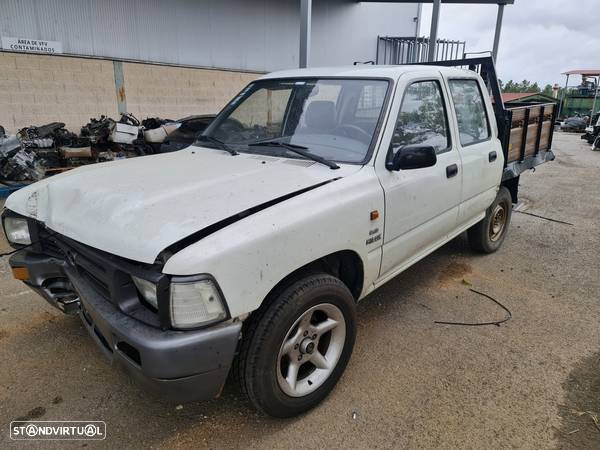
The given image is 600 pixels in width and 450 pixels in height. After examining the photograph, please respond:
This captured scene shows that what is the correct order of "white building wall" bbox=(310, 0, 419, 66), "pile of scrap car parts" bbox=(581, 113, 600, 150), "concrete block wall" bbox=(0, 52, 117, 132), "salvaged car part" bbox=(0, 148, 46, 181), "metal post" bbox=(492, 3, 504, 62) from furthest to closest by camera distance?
"pile of scrap car parts" bbox=(581, 113, 600, 150), "white building wall" bbox=(310, 0, 419, 66), "metal post" bbox=(492, 3, 504, 62), "concrete block wall" bbox=(0, 52, 117, 132), "salvaged car part" bbox=(0, 148, 46, 181)

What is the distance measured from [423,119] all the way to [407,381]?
1921 millimetres

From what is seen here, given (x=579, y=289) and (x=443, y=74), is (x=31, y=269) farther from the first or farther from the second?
(x=579, y=289)

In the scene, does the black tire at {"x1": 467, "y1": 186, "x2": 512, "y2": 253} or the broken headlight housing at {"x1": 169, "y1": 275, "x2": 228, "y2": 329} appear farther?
the black tire at {"x1": 467, "y1": 186, "x2": 512, "y2": 253}

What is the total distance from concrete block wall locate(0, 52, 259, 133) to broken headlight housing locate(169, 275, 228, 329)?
8.18 m

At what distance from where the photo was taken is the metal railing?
15.8 metres

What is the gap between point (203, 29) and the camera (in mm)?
10828

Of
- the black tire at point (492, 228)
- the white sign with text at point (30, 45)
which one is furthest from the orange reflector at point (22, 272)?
the white sign with text at point (30, 45)

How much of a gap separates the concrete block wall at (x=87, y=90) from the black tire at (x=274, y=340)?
8.22 m

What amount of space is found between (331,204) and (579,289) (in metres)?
3.13

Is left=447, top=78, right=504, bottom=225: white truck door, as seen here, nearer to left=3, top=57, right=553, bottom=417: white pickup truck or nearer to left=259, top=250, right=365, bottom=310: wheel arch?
left=3, top=57, right=553, bottom=417: white pickup truck

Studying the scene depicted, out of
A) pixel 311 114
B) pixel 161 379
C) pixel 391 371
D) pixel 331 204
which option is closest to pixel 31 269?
pixel 161 379

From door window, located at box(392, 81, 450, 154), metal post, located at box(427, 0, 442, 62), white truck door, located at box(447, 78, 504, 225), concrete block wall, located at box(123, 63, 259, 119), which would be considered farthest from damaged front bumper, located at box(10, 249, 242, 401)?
metal post, located at box(427, 0, 442, 62)

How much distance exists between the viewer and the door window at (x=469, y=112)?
3.79 metres

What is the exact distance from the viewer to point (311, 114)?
3182 millimetres
